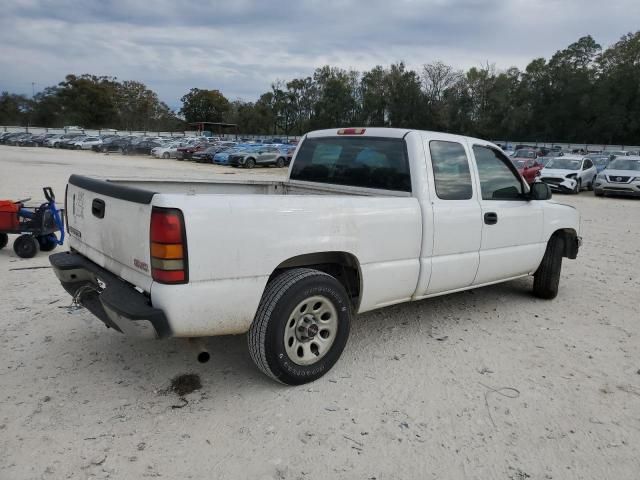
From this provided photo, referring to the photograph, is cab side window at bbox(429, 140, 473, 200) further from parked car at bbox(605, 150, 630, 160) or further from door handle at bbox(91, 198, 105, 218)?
parked car at bbox(605, 150, 630, 160)

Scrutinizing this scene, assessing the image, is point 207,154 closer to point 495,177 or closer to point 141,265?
point 495,177

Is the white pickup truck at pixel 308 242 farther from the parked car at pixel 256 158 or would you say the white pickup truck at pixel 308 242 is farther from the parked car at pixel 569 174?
the parked car at pixel 256 158

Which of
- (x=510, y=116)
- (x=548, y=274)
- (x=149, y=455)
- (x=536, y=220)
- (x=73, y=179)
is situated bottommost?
(x=149, y=455)

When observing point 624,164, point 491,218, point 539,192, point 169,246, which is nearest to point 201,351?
point 169,246

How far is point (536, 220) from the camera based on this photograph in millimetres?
5180

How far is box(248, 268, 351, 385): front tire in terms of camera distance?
3232 mm

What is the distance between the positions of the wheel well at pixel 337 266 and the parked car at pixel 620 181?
19.3 meters

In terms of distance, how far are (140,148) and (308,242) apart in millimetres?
47596

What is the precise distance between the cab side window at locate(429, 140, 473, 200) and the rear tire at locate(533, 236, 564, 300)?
1.76 m

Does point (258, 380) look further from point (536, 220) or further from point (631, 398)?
point (536, 220)

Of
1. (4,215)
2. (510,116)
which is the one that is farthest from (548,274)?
(510,116)

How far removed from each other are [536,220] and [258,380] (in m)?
3.37

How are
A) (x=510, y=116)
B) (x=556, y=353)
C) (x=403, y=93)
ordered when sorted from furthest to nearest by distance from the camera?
(x=403, y=93), (x=510, y=116), (x=556, y=353)

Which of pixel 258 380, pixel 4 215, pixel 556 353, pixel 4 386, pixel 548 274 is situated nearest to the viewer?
pixel 4 386
